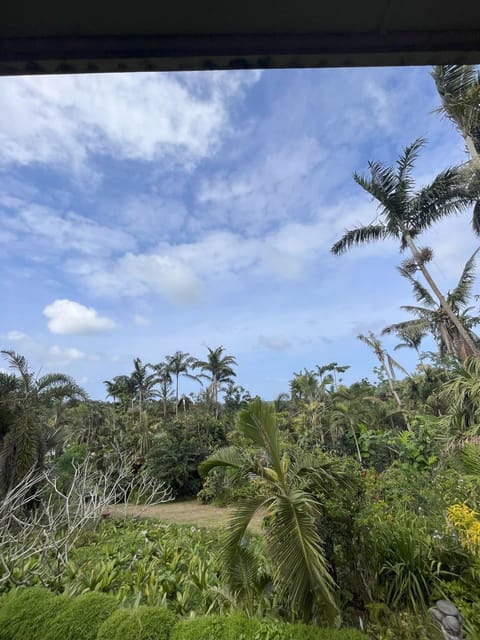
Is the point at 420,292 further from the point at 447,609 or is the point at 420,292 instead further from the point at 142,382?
the point at 142,382

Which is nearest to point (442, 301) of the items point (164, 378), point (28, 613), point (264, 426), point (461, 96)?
point (461, 96)

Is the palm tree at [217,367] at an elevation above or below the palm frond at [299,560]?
above

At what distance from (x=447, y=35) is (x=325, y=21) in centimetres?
51

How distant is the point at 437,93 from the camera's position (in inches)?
295

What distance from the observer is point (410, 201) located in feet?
34.1

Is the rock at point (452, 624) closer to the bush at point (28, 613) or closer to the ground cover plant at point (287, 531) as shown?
the ground cover plant at point (287, 531)

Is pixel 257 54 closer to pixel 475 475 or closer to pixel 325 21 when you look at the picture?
pixel 325 21

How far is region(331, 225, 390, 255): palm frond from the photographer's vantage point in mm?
11188

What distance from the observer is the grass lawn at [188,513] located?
9.15 m

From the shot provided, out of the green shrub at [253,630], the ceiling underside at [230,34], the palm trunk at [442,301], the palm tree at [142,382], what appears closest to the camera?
the ceiling underside at [230,34]

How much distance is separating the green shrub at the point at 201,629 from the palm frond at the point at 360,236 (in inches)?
442

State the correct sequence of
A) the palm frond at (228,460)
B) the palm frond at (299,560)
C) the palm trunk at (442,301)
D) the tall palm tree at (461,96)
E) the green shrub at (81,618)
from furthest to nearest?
the palm trunk at (442,301) → the tall palm tree at (461,96) → the palm frond at (228,460) → the palm frond at (299,560) → the green shrub at (81,618)

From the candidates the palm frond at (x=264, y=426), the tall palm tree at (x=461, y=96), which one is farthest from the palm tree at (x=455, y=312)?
the palm frond at (x=264, y=426)

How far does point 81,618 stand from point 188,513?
9.50 metres
